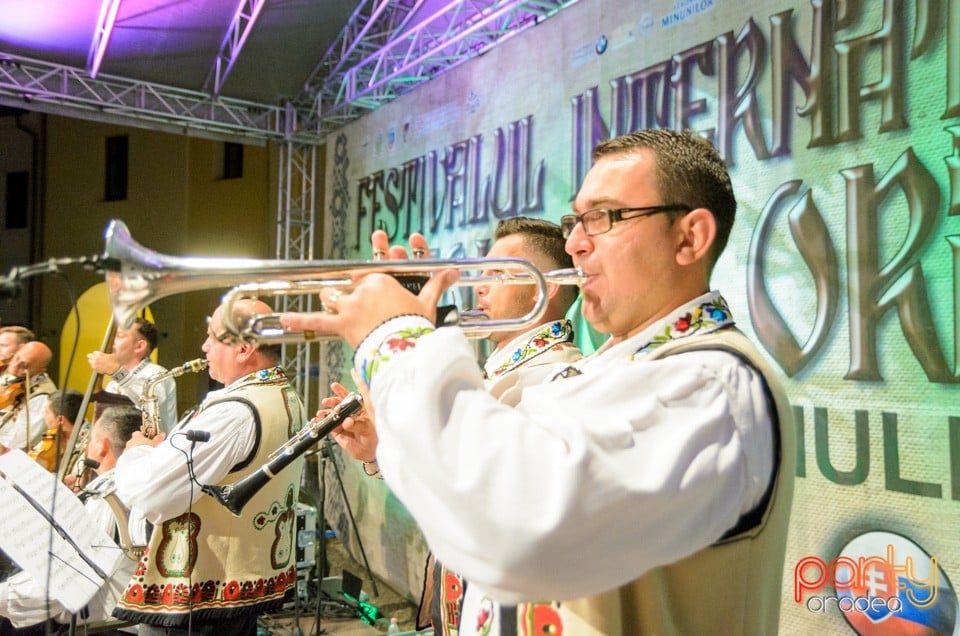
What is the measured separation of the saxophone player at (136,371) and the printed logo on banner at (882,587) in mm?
4166

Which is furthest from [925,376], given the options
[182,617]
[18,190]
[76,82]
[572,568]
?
[18,190]

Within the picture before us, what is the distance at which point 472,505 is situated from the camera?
1031mm

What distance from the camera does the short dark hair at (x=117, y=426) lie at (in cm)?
396

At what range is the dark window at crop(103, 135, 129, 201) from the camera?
460 inches

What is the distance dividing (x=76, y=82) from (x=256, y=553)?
513cm

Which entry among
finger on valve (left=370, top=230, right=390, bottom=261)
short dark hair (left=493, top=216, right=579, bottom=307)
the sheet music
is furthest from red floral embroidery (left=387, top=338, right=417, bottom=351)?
the sheet music

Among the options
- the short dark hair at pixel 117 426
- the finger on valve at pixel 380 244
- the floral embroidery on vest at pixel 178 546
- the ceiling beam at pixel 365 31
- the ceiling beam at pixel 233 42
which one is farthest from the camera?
the ceiling beam at pixel 365 31

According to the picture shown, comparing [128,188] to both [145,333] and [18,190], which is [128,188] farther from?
[145,333]

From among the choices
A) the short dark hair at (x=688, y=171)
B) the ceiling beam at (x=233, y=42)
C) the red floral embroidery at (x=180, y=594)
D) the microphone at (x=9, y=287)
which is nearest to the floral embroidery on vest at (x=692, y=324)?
the short dark hair at (x=688, y=171)

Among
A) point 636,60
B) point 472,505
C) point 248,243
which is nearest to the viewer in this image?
point 472,505

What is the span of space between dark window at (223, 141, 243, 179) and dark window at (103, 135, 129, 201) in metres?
1.87

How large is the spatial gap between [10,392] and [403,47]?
13.7 ft

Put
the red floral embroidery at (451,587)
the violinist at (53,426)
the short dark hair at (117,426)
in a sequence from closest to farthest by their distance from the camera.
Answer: the red floral embroidery at (451,587) → the short dark hair at (117,426) → the violinist at (53,426)

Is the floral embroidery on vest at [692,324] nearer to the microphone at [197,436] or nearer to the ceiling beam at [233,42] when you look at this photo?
the microphone at [197,436]
